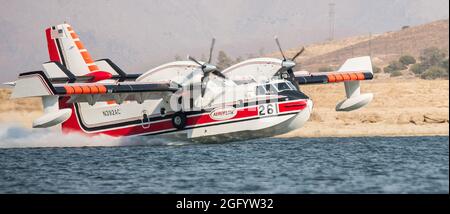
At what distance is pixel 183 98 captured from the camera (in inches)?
1519

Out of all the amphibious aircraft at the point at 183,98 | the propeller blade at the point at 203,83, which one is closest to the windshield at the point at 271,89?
the amphibious aircraft at the point at 183,98

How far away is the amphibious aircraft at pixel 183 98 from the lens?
3634 centimetres

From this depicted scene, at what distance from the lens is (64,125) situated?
4309 centimetres

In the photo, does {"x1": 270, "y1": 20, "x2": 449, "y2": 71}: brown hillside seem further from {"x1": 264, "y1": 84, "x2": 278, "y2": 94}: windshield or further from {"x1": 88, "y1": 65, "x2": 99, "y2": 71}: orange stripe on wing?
{"x1": 264, "y1": 84, "x2": 278, "y2": 94}: windshield

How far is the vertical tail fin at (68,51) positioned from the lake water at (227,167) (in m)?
4.09

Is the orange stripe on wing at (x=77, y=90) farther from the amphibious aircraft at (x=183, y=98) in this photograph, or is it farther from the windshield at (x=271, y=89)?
the windshield at (x=271, y=89)

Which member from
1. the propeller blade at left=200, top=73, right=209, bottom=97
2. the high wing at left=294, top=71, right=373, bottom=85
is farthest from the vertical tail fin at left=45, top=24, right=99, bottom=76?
the high wing at left=294, top=71, right=373, bottom=85

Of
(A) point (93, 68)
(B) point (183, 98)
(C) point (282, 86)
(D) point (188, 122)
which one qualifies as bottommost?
(D) point (188, 122)

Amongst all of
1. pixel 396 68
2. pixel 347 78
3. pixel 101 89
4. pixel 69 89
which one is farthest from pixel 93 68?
pixel 396 68

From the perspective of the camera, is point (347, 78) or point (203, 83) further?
point (347, 78)

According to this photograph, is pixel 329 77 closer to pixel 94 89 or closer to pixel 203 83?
pixel 203 83

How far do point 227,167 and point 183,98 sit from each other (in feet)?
32.7

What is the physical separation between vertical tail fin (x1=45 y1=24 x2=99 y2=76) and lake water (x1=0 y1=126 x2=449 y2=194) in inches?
161

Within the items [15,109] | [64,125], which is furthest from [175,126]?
[15,109]
